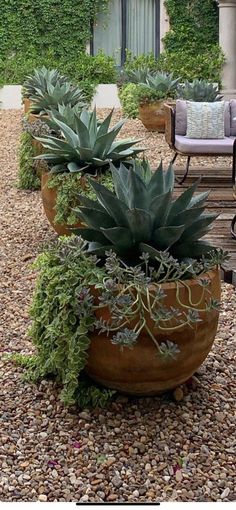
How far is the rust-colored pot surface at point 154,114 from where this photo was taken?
1186 cm

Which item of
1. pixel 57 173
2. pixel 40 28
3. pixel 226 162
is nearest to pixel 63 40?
pixel 40 28

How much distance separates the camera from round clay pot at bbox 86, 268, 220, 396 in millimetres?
3105

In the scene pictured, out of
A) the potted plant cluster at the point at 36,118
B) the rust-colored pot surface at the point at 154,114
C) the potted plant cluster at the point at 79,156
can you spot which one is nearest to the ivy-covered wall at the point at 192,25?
the rust-colored pot surface at the point at 154,114

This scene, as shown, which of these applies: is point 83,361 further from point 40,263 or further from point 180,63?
point 180,63

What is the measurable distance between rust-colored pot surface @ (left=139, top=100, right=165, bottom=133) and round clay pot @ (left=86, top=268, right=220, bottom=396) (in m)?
8.82

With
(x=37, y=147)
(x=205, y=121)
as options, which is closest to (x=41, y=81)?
(x=205, y=121)

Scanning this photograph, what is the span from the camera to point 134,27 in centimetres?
1961

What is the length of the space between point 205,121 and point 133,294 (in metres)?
5.83

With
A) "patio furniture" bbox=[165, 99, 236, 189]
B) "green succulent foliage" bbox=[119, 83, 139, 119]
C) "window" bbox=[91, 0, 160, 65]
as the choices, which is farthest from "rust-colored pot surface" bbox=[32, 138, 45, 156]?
"window" bbox=[91, 0, 160, 65]

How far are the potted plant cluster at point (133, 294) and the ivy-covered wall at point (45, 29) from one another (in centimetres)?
1541

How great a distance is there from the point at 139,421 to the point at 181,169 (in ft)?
19.9

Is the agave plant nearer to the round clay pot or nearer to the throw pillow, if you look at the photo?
the throw pillow

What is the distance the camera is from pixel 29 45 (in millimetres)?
18516

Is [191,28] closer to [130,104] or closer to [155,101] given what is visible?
[130,104]
